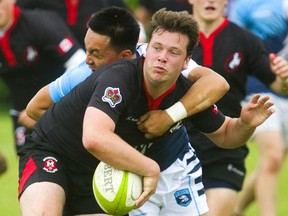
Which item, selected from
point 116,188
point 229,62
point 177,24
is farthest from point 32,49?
point 116,188

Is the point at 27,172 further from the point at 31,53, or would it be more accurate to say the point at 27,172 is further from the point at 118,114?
the point at 31,53

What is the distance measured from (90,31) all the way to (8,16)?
246 centimetres

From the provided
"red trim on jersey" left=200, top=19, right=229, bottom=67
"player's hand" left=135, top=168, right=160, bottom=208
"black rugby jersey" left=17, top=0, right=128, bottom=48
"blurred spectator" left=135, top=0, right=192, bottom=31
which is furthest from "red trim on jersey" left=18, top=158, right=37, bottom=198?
"blurred spectator" left=135, top=0, right=192, bottom=31

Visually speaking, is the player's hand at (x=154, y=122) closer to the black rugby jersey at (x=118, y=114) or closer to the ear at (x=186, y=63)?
the black rugby jersey at (x=118, y=114)

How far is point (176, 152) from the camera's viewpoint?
252 inches

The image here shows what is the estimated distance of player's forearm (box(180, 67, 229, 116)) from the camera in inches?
233

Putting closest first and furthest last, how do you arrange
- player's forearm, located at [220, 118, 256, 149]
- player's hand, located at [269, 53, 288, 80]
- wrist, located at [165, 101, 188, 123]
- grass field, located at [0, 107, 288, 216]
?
wrist, located at [165, 101, 188, 123]
player's forearm, located at [220, 118, 256, 149]
player's hand, located at [269, 53, 288, 80]
grass field, located at [0, 107, 288, 216]

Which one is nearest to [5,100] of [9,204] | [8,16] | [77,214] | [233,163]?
[9,204]

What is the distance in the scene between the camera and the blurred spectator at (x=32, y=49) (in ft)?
27.7

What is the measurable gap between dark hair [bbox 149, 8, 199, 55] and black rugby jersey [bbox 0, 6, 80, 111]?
2675 mm

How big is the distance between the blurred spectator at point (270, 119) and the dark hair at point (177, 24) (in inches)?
111

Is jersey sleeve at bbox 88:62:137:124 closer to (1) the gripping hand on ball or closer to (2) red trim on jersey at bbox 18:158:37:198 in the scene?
(1) the gripping hand on ball

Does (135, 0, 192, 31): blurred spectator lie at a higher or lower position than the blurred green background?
higher

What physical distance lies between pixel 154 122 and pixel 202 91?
38cm
